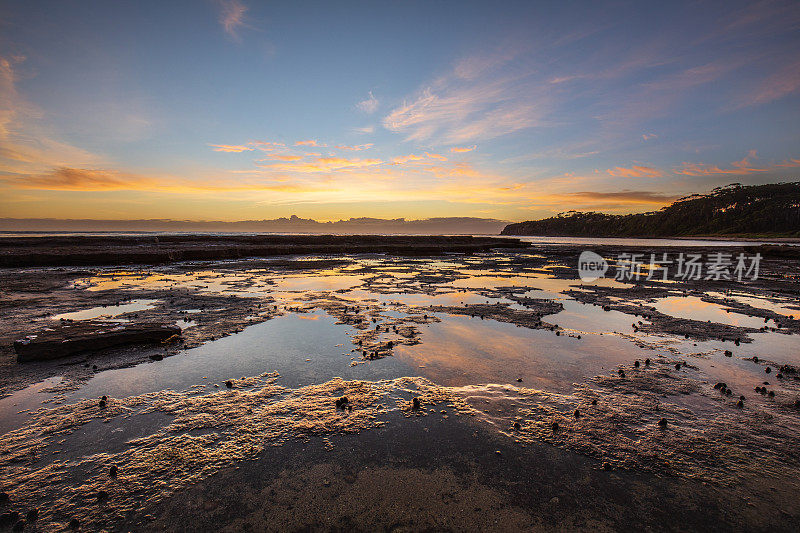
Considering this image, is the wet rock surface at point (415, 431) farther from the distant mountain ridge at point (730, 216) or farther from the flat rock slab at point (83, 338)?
the distant mountain ridge at point (730, 216)

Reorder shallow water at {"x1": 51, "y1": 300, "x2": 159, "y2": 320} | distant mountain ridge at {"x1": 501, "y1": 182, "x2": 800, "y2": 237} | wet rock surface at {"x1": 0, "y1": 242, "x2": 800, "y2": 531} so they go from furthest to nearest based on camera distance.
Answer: distant mountain ridge at {"x1": 501, "y1": 182, "x2": 800, "y2": 237} → shallow water at {"x1": 51, "y1": 300, "x2": 159, "y2": 320} → wet rock surface at {"x1": 0, "y1": 242, "x2": 800, "y2": 531}

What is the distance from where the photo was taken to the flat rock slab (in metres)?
8.80

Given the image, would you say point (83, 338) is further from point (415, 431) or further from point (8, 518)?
point (415, 431)

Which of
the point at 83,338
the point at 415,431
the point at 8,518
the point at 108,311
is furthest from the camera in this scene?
the point at 108,311

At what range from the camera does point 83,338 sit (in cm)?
942

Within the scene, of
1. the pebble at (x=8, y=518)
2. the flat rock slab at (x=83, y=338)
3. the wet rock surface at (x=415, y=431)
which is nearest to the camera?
the pebble at (x=8, y=518)

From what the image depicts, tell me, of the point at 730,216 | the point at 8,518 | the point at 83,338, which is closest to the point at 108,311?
the point at 83,338

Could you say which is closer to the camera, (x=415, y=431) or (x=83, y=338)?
(x=415, y=431)

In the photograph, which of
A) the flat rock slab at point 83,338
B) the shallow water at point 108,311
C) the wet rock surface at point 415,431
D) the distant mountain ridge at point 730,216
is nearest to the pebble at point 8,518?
the wet rock surface at point 415,431

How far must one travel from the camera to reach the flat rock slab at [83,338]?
8.80 meters

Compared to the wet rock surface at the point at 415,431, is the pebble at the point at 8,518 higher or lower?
higher

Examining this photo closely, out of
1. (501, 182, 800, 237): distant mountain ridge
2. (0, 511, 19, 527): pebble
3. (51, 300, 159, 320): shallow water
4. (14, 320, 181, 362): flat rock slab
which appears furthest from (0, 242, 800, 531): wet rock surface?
(501, 182, 800, 237): distant mountain ridge

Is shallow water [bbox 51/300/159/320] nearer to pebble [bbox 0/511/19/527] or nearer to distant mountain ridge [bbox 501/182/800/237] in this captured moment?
pebble [bbox 0/511/19/527]

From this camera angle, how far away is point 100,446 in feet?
17.5
